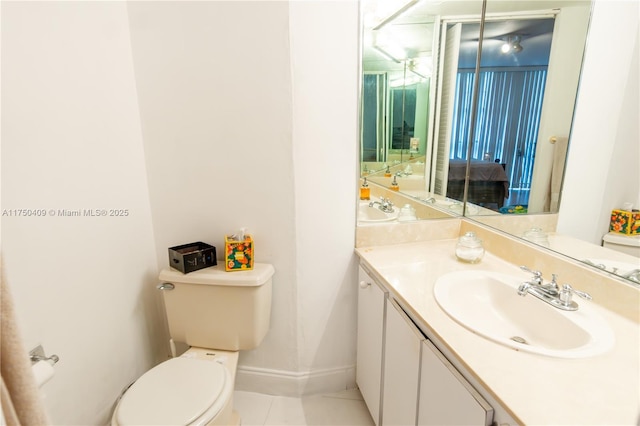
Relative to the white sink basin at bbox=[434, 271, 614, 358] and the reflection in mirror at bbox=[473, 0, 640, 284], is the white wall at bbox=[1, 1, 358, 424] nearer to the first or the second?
the white sink basin at bbox=[434, 271, 614, 358]

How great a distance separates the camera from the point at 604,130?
1.02 m

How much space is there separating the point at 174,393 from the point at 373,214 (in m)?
1.14

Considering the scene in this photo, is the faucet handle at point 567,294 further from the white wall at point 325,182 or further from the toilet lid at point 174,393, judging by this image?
the toilet lid at point 174,393

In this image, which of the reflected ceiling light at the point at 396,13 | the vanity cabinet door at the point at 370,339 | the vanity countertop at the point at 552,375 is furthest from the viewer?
Result: the reflected ceiling light at the point at 396,13

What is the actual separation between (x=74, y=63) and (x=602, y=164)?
1829 millimetres

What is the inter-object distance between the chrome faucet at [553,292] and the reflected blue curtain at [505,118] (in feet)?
1.59

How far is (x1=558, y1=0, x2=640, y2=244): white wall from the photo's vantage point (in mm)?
919

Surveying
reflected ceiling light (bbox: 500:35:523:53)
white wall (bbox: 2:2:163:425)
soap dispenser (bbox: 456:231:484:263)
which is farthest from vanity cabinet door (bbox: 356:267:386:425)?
reflected ceiling light (bbox: 500:35:523:53)

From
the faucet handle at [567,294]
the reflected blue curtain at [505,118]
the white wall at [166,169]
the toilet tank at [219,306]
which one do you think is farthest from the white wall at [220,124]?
the faucet handle at [567,294]

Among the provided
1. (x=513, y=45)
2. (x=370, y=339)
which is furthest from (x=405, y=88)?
(x=370, y=339)

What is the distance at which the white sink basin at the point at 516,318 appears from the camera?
804 millimetres

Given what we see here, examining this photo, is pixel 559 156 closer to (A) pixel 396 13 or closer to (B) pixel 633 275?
(B) pixel 633 275

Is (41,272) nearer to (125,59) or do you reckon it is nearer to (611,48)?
(125,59)

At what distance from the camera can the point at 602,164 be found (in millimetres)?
1023
